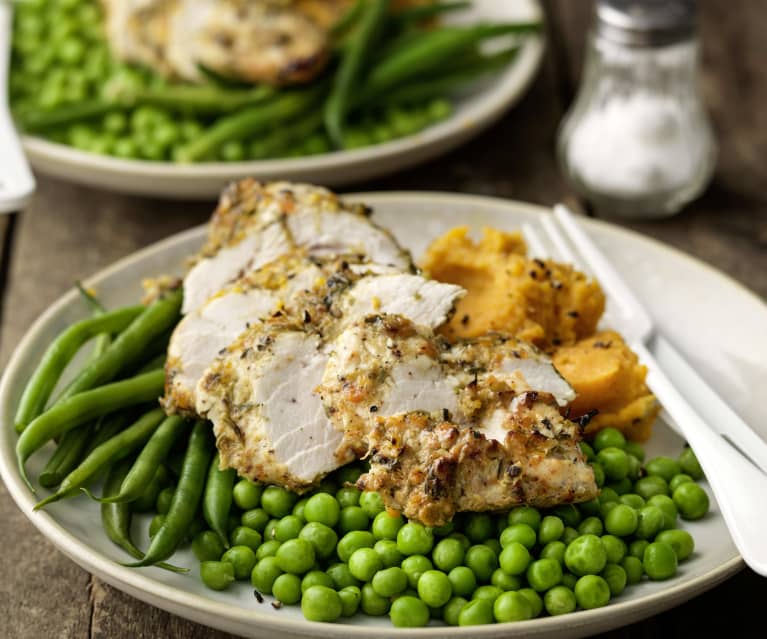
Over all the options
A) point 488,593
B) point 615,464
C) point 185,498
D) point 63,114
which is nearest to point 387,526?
point 488,593

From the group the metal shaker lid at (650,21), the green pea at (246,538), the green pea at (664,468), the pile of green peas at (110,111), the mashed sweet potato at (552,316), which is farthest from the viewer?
the pile of green peas at (110,111)

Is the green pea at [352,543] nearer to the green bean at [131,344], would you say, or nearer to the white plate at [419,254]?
the white plate at [419,254]

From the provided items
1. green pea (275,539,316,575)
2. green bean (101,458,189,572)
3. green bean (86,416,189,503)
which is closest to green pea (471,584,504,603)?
green pea (275,539,316,575)

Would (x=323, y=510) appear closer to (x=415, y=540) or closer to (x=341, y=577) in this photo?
(x=341, y=577)

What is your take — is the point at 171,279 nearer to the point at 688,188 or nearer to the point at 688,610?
the point at 688,610

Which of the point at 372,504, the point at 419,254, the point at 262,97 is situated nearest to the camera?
the point at 372,504

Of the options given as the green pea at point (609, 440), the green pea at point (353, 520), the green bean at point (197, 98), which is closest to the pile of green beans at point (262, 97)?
the green bean at point (197, 98)

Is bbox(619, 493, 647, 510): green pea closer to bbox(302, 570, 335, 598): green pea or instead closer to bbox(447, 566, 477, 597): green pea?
bbox(447, 566, 477, 597): green pea

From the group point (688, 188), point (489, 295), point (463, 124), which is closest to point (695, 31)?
point (688, 188)
